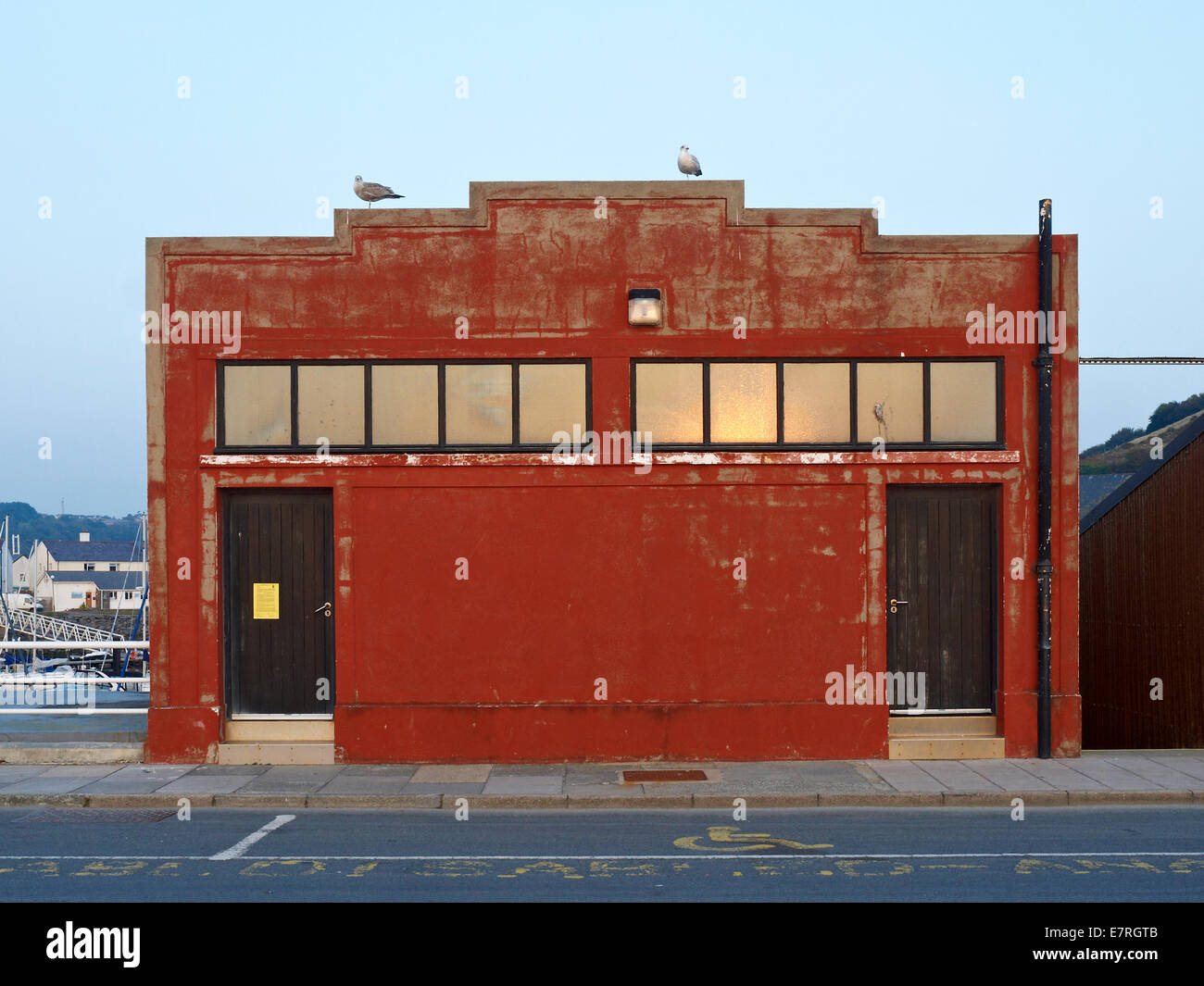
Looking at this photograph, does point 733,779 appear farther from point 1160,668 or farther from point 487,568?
point 1160,668

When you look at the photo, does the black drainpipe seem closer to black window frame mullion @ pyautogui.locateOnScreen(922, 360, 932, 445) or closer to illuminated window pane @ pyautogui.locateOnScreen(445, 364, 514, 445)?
black window frame mullion @ pyautogui.locateOnScreen(922, 360, 932, 445)

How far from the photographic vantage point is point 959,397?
13.5 m

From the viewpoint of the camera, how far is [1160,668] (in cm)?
1709

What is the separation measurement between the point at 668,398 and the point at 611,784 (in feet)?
14.2

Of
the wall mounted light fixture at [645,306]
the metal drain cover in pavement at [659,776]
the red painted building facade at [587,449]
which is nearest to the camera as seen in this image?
the metal drain cover in pavement at [659,776]

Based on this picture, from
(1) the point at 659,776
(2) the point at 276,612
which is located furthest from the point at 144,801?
(1) the point at 659,776

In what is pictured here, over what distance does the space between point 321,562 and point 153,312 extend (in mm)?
3382

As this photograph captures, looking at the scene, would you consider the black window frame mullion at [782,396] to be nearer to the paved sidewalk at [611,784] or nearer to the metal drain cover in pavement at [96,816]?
→ the paved sidewalk at [611,784]

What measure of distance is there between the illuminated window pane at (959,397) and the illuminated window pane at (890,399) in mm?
208

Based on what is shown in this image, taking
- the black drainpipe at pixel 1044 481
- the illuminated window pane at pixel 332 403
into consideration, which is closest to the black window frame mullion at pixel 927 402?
the black drainpipe at pixel 1044 481

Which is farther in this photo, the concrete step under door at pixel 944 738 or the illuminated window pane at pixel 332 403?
the illuminated window pane at pixel 332 403

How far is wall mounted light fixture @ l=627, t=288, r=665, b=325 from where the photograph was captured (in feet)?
43.0

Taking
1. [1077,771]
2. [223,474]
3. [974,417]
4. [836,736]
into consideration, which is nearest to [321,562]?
[223,474]

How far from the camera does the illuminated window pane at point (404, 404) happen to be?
43.8ft
